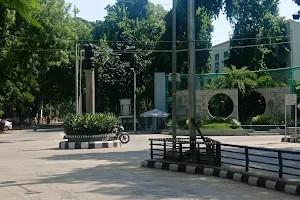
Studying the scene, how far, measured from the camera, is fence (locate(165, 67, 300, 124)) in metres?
39.1

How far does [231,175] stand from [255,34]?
41742 mm

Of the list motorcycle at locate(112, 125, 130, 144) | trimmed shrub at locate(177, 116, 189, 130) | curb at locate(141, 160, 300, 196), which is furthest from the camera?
trimmed shrub at locate(177, 116, 189, 130)

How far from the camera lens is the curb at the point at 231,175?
8891 mm

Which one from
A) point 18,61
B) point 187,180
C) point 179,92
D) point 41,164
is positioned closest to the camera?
point 187,180

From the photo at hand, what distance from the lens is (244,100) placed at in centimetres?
4362

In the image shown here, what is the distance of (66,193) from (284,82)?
3449 centimetres

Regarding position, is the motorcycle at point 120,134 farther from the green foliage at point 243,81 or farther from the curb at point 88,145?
the green foliage at point 243,81

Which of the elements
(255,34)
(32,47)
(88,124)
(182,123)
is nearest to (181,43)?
(255,34)

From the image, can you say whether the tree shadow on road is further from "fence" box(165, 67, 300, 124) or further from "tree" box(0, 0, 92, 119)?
"fence" box(165, 67, 300, 124)

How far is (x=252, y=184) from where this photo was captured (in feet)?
32.6

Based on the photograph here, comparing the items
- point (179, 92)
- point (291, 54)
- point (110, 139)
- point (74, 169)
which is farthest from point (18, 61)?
point (291, 54)

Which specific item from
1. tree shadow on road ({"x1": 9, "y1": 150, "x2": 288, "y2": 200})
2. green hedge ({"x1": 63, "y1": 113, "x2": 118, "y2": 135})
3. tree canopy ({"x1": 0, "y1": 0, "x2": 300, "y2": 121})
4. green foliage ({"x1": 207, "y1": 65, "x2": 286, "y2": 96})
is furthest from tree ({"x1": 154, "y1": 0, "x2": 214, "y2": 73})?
tree shadow on road ({"x1": 9, "y1": 150, "x2": 288, "y2": 200})

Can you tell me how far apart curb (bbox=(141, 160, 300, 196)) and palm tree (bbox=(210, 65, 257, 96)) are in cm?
2847

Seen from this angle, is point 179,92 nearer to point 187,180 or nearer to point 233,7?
point 233,7
